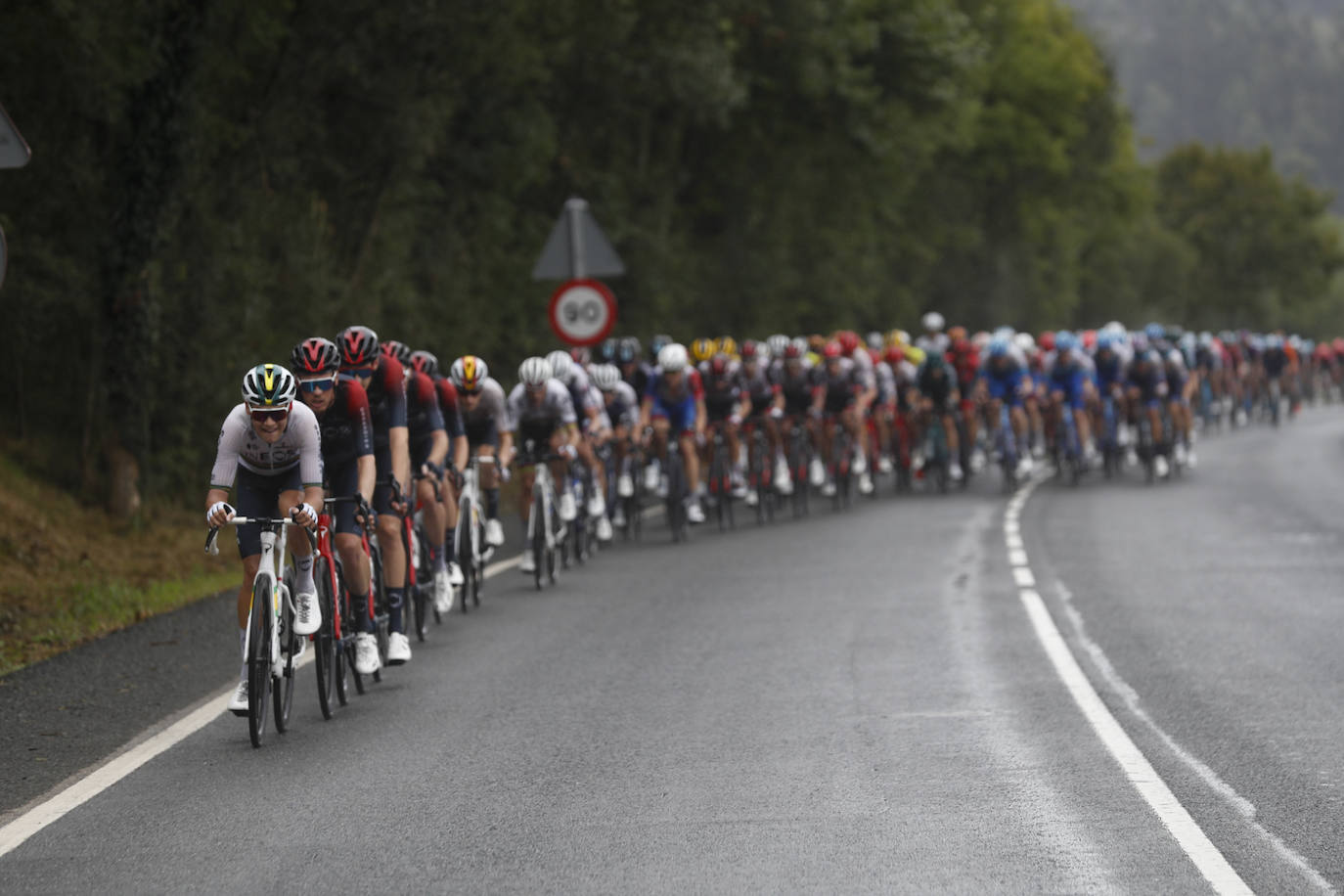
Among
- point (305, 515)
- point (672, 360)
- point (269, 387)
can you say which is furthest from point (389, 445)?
point (672, 360)

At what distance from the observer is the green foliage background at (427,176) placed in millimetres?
16781

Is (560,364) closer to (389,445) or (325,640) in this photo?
(389,445)

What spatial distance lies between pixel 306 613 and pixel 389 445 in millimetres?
1799

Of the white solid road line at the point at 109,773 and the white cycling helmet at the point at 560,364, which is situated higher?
the white cycling helmet at the point at 560,364

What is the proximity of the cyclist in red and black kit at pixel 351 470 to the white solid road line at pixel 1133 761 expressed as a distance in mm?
3487

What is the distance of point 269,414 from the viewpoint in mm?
8477

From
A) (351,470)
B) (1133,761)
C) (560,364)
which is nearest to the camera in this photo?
(1133,761)

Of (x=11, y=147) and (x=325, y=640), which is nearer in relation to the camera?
(x=11, y=147)

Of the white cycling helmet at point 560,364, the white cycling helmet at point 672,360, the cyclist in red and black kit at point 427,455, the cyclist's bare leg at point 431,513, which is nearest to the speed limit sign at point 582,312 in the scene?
the white cycling helmet at point 672,360

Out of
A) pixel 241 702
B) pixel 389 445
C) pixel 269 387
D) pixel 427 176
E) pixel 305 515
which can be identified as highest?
pixel 427 176

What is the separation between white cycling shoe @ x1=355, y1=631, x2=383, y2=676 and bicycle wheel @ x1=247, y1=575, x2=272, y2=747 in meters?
1.22

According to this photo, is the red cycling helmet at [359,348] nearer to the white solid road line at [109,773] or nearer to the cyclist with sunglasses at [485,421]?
the white solid road line at [109,773]

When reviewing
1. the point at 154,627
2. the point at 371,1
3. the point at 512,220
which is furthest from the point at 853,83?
the point at 154,627

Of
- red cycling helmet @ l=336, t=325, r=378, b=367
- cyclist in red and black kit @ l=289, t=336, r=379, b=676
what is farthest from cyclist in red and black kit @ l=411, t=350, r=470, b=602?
cyclist in red and black kit @ l=289, t=336, r=379, b=676
